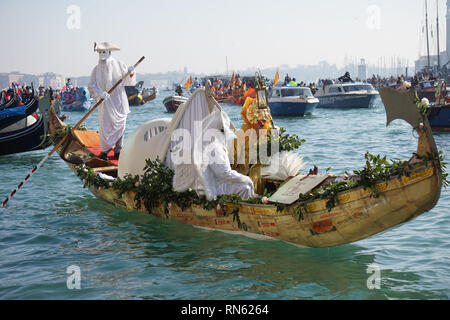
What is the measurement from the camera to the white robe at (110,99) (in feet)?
34.4

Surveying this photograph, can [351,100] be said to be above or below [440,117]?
above

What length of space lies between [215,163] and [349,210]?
1877 mm

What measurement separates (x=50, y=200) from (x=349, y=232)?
266 inches

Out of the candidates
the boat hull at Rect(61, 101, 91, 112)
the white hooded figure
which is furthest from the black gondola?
the boat hull at Rect(61, 101, 91, 112)

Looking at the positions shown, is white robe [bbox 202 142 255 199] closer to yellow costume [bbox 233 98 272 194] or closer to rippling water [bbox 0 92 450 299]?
yellow costume [bbox 233 98 272 194]

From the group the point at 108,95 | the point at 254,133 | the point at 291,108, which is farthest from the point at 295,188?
the point at 291,108

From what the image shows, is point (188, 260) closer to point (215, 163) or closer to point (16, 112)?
point (215, 163)

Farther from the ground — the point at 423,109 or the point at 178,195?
the point at 423,109

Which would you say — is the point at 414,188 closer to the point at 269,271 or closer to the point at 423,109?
the point at 423,109

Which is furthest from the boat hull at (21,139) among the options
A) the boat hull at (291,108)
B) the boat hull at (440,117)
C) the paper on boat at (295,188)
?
the boat hull at (291,108)

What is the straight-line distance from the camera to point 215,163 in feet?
23.0

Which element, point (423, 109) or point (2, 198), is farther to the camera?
point (2, 198)
